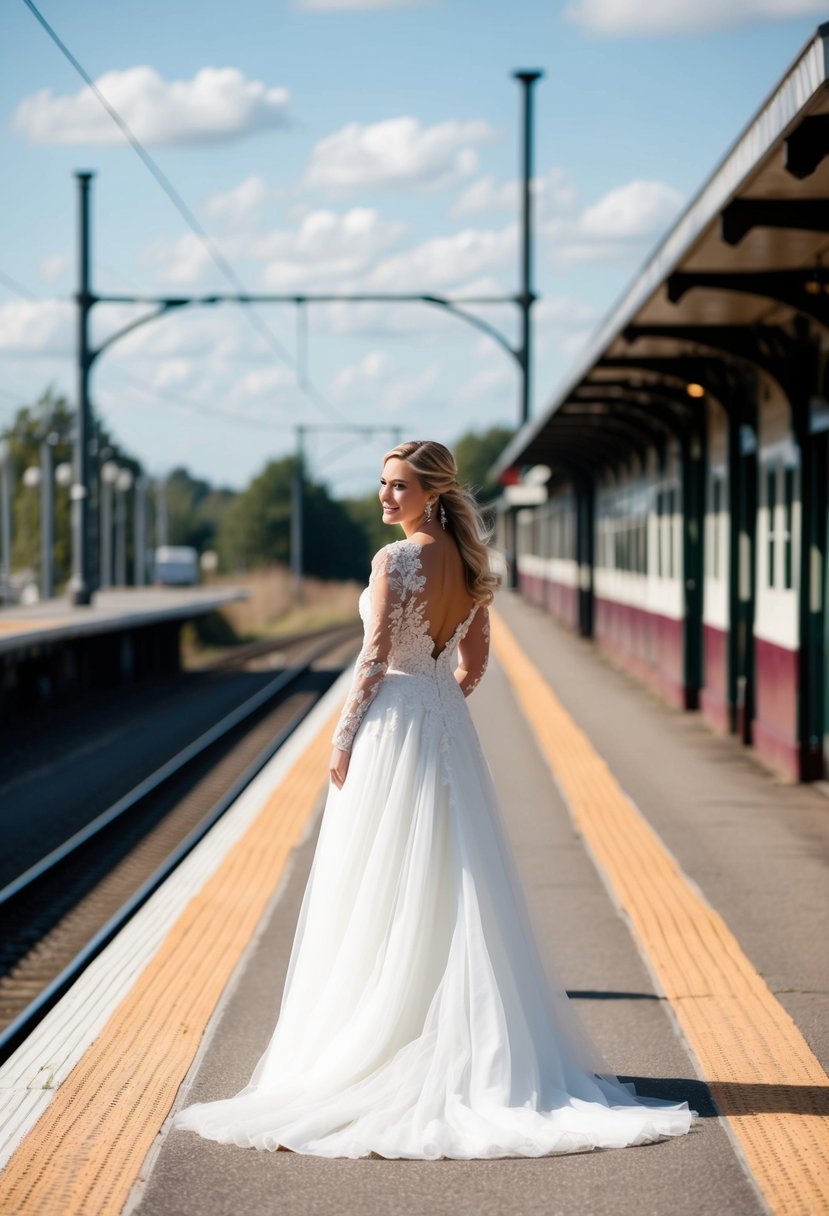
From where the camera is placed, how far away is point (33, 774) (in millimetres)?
17031

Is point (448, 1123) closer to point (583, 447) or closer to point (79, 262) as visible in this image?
point (583, 447)

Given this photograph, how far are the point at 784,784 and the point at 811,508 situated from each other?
1932 millimetres

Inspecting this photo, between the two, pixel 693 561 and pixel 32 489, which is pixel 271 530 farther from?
pixel 693 561

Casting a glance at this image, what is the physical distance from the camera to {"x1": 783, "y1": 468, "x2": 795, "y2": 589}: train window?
12039 millimetres

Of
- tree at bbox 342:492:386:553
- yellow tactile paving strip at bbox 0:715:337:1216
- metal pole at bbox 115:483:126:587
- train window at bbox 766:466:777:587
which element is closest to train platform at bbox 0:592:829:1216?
yellow tactile paving strip at bbox 0:715:337:1216

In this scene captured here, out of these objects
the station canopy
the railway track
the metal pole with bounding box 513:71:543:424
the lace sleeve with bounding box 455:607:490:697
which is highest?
the metal pole with bounding box 513:71:543:424

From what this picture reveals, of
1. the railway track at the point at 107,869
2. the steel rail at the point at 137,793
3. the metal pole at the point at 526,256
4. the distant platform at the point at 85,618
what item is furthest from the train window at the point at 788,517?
the metal pole at the point at 526,256

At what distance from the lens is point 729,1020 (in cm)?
580

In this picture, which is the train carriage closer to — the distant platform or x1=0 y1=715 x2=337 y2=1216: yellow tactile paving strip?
x1=0 y1=715 x2=337 y2=1216: yellow tactile paving strip

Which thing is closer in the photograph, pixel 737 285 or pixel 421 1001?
pixel 421 1001

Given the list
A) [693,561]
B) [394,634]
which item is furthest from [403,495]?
[693,561]

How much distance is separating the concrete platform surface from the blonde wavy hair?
1.02 m

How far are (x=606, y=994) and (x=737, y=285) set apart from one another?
17.0ft

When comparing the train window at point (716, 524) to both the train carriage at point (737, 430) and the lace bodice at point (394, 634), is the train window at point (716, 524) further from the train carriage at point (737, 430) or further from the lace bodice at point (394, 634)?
the lace bodice at point (394, 634)
